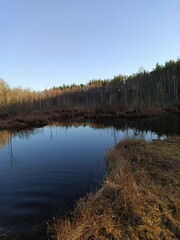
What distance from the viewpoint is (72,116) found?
118 feet

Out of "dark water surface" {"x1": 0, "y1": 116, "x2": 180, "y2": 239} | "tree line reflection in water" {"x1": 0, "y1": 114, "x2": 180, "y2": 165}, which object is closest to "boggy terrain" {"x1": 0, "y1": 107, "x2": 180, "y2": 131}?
"tree line reflection in water" {"x1": 0, "y1": 114, "x2": 180, "y2": 165}

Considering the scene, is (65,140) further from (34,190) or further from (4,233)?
(4,233)

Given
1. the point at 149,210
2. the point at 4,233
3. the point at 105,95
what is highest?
the point at 105,95

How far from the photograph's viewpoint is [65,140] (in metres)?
18.3

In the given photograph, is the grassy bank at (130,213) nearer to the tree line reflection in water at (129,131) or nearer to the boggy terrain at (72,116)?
the tree line reflection in water at (129,131)

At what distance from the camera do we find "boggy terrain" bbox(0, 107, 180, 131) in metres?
27.5

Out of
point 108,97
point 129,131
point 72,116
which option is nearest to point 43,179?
point 129,131

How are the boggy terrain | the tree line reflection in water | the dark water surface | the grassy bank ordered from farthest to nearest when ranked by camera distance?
the boggy terrain < the tree line reflection in water < the dark water surface < the grassy bank

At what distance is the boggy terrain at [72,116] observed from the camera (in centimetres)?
2750

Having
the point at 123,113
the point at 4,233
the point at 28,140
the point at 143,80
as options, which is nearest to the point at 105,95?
the point at 143,80

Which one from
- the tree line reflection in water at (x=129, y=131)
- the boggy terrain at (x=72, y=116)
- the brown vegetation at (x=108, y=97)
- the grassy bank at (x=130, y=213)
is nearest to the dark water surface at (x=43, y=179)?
the tree line reflection in water at (x=129, y=131)

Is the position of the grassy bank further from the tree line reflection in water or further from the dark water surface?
the tree line reflection in water

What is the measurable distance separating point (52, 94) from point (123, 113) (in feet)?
70.5

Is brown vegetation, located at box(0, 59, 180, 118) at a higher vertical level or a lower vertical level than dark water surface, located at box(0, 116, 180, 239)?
higher
